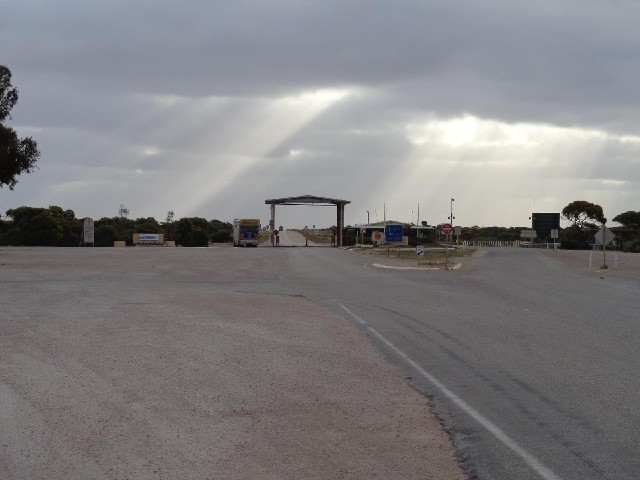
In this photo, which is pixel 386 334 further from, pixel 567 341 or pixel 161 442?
pixel 161 442

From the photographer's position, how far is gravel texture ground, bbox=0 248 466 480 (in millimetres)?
6621

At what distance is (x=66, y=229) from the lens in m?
95.9

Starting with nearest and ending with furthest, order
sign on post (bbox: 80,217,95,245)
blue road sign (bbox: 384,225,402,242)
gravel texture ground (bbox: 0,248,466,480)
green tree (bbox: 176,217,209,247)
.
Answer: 1. gravel texture ground (bbox: 0,248,466,480)
2. blue road sign (bbox: 384,225,402,242)
3. sign on post (bbox: 80,217,95,245)
4. green tree (bbox: 176,217,209,247)

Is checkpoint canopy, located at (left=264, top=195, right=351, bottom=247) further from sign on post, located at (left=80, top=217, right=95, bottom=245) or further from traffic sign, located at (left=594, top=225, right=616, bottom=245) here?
traffic sign, located at (left=594, top=225, right=616, bottom=245)

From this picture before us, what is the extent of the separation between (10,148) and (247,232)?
1368 inches

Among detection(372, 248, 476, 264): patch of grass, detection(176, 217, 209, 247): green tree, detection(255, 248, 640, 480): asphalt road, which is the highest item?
detection(176, 217, 209, 247): green tree

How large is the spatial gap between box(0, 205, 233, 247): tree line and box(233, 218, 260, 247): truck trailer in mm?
18466

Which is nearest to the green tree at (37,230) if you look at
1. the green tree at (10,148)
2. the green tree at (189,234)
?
the green tree at (189,234)

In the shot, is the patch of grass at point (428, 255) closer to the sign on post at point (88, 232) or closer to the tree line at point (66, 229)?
the sign on post at point (88, 232)

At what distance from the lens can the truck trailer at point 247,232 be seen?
86.7 meters

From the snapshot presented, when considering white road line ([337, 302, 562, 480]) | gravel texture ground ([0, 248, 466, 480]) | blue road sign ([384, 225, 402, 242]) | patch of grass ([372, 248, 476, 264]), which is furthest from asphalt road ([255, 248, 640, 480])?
blue road sign ([384, 225, 402, 242])

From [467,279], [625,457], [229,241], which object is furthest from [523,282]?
[229,241]

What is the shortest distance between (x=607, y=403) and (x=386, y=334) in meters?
6.98

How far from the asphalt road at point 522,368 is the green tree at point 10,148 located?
35163 mm
